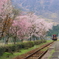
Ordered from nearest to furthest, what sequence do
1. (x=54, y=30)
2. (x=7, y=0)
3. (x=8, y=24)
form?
1. (x=8, y=24)
2. (x=7, y=0)
3. (x=54, y=30)

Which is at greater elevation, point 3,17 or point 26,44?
point 3,17

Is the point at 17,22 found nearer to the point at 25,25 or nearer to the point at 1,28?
the point at 25,25

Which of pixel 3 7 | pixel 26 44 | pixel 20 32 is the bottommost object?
pixel 26 44

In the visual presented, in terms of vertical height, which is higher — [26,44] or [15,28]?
[15,28]

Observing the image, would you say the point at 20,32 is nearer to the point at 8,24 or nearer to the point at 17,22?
the point at 17,22

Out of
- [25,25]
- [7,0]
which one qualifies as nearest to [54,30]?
[25,25]

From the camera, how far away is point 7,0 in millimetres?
24531

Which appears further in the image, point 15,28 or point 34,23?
point 34,23

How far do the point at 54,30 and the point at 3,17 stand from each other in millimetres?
159162

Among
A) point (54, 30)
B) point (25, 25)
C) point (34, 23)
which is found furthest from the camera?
point (54, 30)

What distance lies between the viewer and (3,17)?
75.4 feet

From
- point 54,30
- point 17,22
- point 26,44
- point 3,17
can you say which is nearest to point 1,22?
point 3,17

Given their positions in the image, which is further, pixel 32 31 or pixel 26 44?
pixel 32 31

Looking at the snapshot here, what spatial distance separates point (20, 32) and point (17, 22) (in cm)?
426
